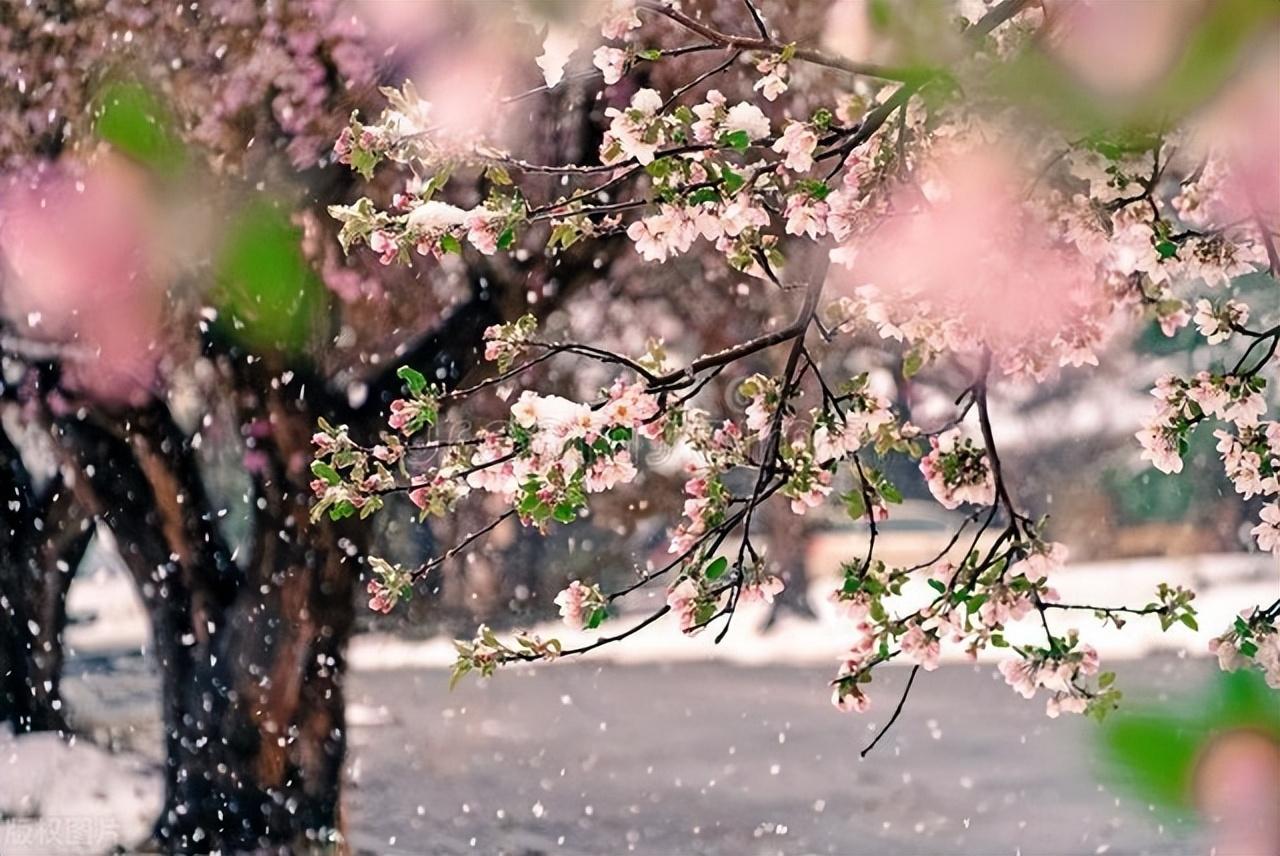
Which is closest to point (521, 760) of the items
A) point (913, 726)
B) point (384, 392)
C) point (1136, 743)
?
point (913, 726)

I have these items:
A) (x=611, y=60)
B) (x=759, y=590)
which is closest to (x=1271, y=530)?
(x=759, y=590)

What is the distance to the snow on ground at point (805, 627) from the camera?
15172 mm

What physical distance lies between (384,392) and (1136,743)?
529 cm

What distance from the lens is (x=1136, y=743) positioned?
28.3ft

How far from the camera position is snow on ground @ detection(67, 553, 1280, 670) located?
15172 mm

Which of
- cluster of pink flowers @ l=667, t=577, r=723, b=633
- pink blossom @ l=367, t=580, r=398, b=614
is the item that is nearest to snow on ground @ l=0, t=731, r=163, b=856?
pink blossom @ l=367, t=580, r=398, b=614

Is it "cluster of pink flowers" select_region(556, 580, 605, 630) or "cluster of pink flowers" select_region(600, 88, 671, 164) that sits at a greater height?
"cluster of pink flowers" select_region(600, 88, 671, 164)

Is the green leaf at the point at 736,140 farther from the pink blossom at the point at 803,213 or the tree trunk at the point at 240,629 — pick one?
the tree trunk at the point at 240,629

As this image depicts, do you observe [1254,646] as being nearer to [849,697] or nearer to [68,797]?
[849,697]

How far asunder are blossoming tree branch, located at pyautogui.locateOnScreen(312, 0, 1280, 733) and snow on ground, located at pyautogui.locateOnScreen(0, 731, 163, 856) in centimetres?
510

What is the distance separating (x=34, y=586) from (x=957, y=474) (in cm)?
633

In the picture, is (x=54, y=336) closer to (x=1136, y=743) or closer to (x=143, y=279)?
(x=143, y=279)

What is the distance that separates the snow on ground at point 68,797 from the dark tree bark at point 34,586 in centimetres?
29

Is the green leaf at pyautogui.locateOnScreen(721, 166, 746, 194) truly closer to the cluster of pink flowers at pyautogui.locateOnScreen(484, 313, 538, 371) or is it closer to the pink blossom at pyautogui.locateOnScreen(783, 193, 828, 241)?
the pink blossom at pyautogui.locateOnScreen(783, 193, 828, 241)
